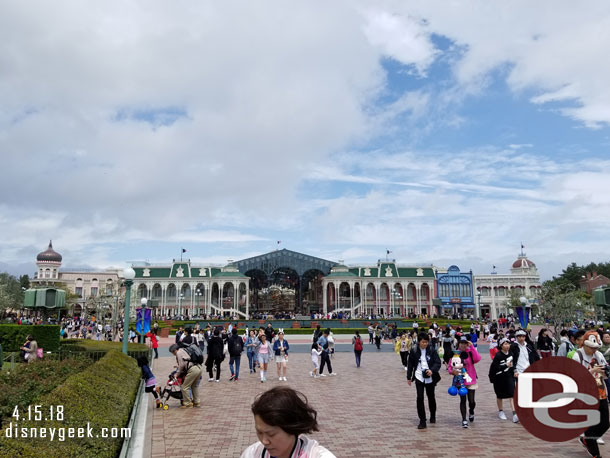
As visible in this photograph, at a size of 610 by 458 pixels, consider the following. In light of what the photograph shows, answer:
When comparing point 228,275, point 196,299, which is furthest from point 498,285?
point 196,299

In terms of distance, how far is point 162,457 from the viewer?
686cm

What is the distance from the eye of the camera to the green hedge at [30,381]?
6.28 metres

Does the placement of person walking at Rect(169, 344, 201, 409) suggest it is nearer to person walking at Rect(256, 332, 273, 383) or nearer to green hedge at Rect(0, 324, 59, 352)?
person walking at Rect(256, 332, 273, 383)

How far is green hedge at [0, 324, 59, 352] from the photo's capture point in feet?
57.0

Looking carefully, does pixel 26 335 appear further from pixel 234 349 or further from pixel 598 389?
pixel 598 389

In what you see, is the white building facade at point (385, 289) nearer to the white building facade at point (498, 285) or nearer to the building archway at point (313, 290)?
the building archway at point (313, 290)

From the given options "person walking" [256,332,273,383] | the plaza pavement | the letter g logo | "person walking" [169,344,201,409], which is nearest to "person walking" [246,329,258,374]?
"person walking" [256,332,273,383]

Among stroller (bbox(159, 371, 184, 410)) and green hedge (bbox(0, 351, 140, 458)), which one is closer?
green hedge (bbox(0, 351, 140, 458))

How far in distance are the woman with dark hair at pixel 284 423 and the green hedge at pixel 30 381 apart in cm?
503

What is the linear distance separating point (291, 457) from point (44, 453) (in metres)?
2.72

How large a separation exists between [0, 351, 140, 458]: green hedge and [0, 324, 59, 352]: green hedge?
10.1 m

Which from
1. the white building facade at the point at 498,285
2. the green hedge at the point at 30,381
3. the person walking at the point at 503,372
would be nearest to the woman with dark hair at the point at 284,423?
the green hedge at the point at 30,381

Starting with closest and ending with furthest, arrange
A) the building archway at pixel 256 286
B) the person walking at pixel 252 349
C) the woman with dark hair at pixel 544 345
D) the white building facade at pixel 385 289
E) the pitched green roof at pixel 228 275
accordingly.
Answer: the woman with dark hair at pixel 544 345, the person walking at pixel 252 349, the pitched green roof at pixel 228 275, the white building facade at pixel 385 289, the building archway at pixel 256 286

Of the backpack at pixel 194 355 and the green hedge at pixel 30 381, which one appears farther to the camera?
the backpack at pixel 194 355
